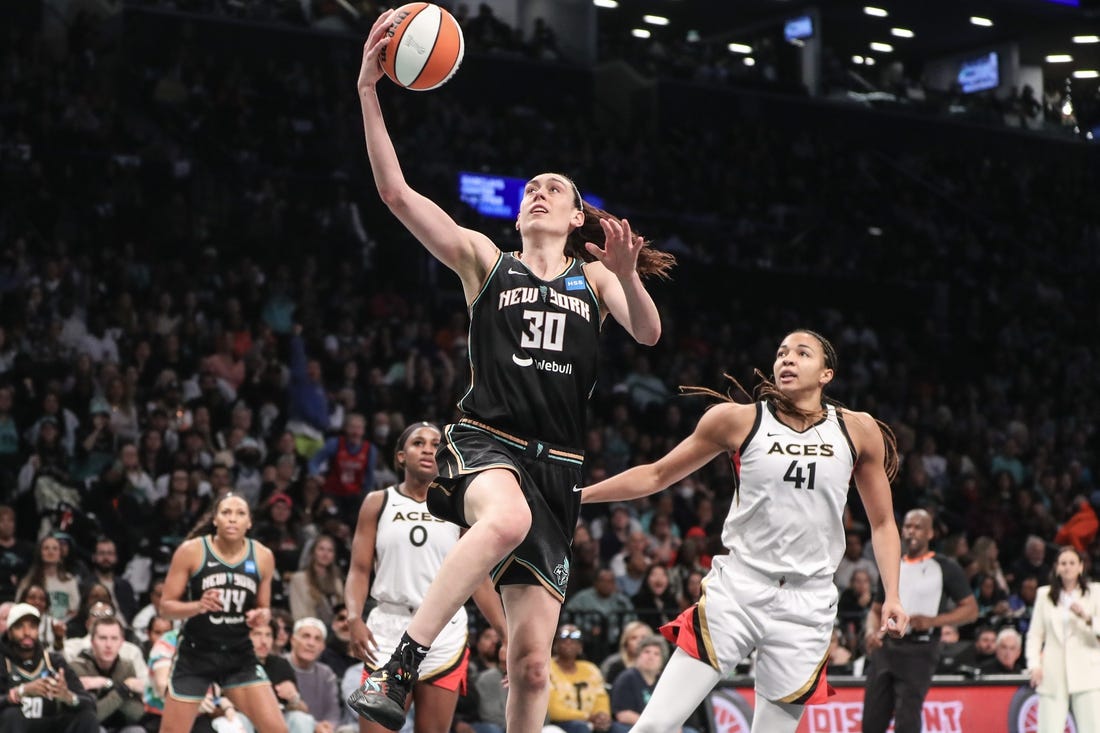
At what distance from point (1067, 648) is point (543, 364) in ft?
23.0

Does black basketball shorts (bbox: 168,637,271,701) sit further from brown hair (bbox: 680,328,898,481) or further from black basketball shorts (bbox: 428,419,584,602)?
black basketball shorts (bbox: 428,419,584,602)

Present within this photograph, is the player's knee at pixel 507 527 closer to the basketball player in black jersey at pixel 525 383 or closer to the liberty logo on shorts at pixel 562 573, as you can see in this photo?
the basketball player in black jersey at pixel 525 383

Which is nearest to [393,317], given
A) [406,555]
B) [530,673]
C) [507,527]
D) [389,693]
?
[406,555]

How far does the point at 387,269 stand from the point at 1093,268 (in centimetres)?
1403

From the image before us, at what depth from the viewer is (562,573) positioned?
556cm

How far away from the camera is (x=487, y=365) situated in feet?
18.2

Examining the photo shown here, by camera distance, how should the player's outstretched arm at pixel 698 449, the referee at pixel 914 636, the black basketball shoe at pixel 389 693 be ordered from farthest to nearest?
1. the referee at pixel 914 636
2. the player's outstretched arm at pixel 698 449
3. the black basketball shoe at pixel 389 693

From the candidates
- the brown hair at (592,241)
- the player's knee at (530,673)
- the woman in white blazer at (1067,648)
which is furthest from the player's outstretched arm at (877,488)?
the woman in white blazer at (1067,648)

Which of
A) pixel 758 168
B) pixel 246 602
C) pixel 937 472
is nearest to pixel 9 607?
pixel 246 602

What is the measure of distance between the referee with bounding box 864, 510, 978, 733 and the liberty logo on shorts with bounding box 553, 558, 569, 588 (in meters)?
5.14

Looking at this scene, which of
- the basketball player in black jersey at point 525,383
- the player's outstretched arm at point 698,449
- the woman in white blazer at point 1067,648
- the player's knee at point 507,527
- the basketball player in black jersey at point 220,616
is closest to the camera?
the player's knee at point 507,527

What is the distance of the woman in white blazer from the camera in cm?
1095

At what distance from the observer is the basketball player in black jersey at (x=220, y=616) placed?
28.2ft

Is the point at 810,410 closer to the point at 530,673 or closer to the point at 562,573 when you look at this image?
the point at 562,573
